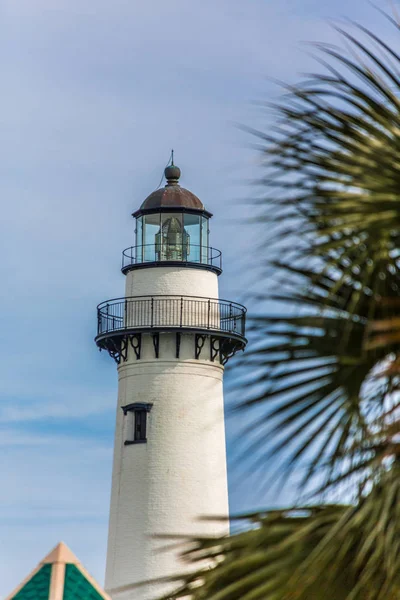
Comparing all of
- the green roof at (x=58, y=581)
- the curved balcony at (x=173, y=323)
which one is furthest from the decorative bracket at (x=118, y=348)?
the green roof at (x=58, y=581)

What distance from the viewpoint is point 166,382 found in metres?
35.0

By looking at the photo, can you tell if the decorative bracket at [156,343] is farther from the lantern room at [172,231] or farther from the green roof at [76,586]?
the green roof at [76,586]

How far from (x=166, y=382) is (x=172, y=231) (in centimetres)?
442

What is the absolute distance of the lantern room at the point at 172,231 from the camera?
35.8 meters

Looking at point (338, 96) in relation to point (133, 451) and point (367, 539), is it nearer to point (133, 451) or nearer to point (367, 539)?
point (367, 539)

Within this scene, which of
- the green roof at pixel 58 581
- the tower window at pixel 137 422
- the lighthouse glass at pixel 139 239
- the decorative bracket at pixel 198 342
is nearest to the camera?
the green roof at pixel 58 581

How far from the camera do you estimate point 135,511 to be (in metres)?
33.8

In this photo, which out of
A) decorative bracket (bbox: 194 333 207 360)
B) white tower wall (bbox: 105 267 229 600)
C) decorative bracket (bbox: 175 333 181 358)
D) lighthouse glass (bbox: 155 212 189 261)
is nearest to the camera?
white tower wall (bbox: 105 267 229 600)

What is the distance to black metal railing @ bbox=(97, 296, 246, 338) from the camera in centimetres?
3569

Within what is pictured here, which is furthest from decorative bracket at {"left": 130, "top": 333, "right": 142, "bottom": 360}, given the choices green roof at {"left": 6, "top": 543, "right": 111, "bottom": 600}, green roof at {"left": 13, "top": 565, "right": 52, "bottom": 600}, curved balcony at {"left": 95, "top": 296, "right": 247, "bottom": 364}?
green roof at {"left": 13, "top": 565, "right": 52, "bottom": 600}

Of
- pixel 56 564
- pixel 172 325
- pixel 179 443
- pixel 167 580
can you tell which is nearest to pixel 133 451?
pixel 179 443

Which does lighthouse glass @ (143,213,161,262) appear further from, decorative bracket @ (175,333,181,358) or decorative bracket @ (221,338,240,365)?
decorative bracket @ (221,338,240,365)

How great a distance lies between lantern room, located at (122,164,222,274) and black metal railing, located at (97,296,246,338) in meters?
1.01

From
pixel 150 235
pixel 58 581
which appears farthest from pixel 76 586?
pixel 150 235
